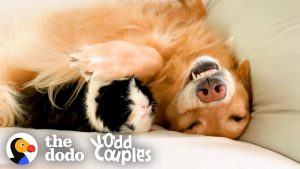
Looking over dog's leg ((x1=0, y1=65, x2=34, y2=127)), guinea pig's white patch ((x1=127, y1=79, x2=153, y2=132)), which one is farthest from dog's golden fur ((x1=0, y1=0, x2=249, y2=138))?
guinea pig's white patch ((x1=127, y1=79, x2=153, y2=132))

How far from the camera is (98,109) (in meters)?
1.10

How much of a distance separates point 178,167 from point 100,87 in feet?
1.06

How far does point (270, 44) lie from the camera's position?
1255 millimetres

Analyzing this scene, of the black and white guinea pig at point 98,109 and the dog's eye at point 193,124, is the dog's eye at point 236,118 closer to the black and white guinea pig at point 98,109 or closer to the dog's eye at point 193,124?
the dog's eye at point 193,124

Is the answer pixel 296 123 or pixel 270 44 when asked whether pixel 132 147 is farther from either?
pixel 270 44

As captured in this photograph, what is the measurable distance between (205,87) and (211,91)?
21 millimetres

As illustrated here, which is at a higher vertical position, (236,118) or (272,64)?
(272,64)

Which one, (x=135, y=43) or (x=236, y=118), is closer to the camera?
(x=236, y=118)

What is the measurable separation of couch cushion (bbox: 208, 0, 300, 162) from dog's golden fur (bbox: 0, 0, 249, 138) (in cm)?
6

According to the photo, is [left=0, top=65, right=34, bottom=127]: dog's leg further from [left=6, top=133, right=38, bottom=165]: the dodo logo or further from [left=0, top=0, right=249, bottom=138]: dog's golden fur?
[left=6, top=133, right=38, bottom=165]: the dodo logo

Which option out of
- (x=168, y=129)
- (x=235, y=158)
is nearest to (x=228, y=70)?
(x=168, y=129)

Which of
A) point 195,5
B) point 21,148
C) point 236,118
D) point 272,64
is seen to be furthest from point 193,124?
point 195,5

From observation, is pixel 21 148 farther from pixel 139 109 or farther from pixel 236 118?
pixel 236 118

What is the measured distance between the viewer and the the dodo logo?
3.11 feet
